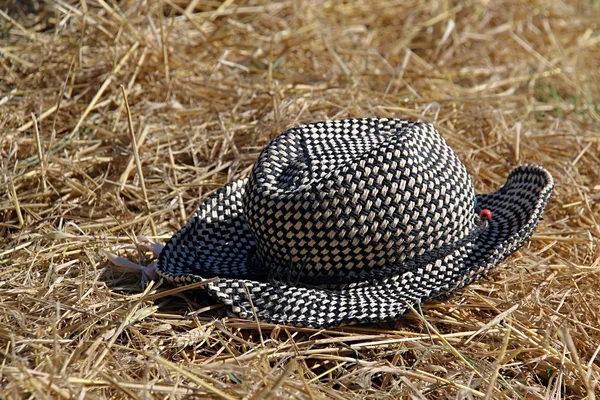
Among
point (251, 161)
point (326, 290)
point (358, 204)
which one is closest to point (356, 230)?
point (358, 204)

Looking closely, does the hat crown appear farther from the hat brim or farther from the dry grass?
the dry grass

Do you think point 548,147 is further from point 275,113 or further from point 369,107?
point 275,113

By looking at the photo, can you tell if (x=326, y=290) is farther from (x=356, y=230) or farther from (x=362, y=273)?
(x=356, y=230)

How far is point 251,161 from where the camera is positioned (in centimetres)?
293

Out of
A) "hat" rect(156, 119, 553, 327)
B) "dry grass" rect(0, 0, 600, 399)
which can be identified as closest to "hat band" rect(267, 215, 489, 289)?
"hat" rect(156, 119, 553, 327)

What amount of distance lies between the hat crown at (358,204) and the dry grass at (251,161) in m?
0.22

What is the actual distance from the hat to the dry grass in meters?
0.09

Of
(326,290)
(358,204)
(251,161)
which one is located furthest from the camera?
(251,161)

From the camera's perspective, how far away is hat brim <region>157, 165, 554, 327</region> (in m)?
2.08

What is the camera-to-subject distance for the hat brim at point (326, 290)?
208 cm

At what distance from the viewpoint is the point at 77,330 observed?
2.05m

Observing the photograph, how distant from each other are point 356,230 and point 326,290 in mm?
216

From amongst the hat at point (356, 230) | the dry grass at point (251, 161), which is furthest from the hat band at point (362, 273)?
the dry grass at point (251, 161)

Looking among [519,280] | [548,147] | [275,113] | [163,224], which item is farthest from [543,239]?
[163,224]
